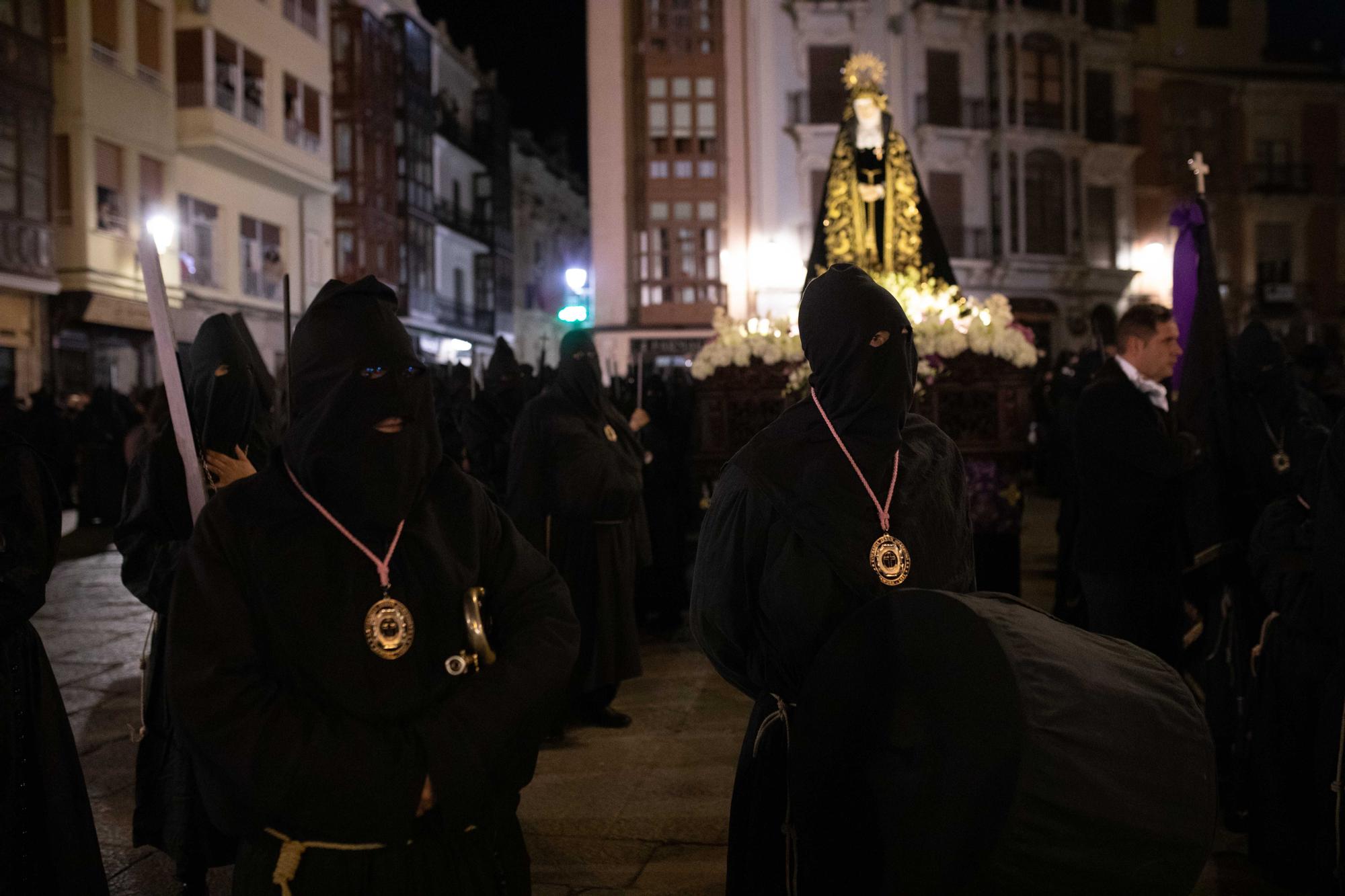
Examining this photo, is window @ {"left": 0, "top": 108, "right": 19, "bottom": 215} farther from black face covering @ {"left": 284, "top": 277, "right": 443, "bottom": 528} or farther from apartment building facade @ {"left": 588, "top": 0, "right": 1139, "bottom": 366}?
black face covering @ {"left": 284, "top": 277, "right": 443, "bottom": 528}

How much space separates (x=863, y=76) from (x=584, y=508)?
16.5 feet

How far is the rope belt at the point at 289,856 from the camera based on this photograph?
7.15 feet

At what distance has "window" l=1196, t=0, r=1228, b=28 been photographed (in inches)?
1449

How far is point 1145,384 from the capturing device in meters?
5.18

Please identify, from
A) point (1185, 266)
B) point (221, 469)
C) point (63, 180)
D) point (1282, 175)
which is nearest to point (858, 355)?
point (221, 469)

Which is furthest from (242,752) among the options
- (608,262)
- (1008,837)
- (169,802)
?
(608,262)

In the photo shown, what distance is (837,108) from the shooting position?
2828cm

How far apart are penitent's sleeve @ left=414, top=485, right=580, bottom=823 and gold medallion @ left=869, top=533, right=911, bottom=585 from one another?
2.40ft

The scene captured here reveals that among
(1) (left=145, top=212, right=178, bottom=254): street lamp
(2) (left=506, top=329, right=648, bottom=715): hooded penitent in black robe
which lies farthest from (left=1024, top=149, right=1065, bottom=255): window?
(2) (left=506, top=329, right=648, bottom=715): hooded penitent in black robe

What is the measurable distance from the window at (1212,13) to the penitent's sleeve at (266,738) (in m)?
41.2

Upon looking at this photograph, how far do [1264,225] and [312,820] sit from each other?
4111 cm

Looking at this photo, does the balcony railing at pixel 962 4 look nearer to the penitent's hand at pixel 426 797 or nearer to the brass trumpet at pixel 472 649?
the brass trumpet at pixel 472 649

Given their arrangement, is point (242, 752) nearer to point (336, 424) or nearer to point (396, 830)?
point (396, 830)

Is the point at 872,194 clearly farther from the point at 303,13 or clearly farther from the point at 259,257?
the point at 303,13
